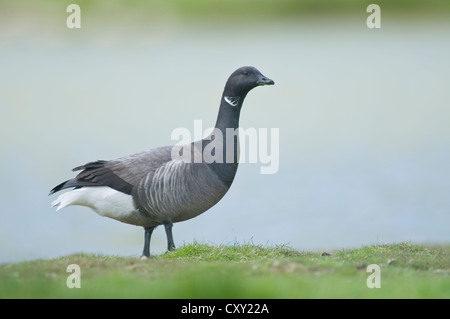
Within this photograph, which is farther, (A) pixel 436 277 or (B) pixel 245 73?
(B) pixel 245 73

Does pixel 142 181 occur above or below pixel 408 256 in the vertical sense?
above

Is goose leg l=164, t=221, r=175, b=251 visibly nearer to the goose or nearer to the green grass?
the goose

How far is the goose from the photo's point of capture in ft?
25.2

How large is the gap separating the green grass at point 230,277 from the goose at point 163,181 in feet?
2.05

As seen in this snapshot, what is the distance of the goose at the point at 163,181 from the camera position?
25.2ft

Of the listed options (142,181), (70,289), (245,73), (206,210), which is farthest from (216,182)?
(70,289)

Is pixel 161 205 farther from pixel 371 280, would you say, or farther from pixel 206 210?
pixel 371 280

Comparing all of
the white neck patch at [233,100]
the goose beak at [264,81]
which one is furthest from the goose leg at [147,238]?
the goose beak at [264,81]

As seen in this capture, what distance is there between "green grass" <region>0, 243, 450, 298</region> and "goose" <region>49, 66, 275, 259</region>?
63cm

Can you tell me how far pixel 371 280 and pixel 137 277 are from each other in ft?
6.97

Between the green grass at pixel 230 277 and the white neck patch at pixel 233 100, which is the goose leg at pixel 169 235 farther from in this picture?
the white neck patch at pixel 233 100

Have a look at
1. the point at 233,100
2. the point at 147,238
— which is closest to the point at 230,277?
the point at 147,238

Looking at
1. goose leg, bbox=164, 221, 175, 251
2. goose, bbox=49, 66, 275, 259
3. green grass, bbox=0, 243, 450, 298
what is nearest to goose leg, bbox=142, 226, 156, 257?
goose, bbox=49, 66, 275, 259

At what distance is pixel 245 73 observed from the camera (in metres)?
8.04
